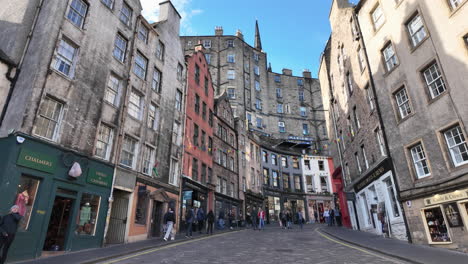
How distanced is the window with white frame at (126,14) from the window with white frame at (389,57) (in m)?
16.5

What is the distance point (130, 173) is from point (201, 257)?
851 cm

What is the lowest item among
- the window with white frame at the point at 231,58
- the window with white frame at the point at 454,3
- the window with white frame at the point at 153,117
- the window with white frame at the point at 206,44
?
the window with white frame at the point at 153,117

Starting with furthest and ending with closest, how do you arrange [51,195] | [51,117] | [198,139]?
1. [198,139]
2. [51,117]
3. [51,195]

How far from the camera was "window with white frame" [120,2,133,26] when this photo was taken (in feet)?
58.1

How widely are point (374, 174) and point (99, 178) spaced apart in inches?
658

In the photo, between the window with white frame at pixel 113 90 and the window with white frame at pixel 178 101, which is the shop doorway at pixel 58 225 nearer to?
the window with white frame at pixel 113 90

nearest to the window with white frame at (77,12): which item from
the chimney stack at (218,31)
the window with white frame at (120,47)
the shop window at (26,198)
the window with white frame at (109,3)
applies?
the window with white frame at (109,3)

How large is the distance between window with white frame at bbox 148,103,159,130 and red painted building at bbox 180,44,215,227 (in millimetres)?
4332

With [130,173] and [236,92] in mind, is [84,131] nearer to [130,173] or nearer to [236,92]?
[130,173]

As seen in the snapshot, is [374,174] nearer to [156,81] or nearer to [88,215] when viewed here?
[156,81]

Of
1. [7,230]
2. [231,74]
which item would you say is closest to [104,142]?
[7,230]

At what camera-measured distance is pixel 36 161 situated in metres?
10.7

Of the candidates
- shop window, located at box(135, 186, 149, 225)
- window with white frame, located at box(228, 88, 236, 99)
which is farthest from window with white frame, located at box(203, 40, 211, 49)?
shop window, located at box(135, 186, 149, 225)

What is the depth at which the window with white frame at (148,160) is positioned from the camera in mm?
17766
